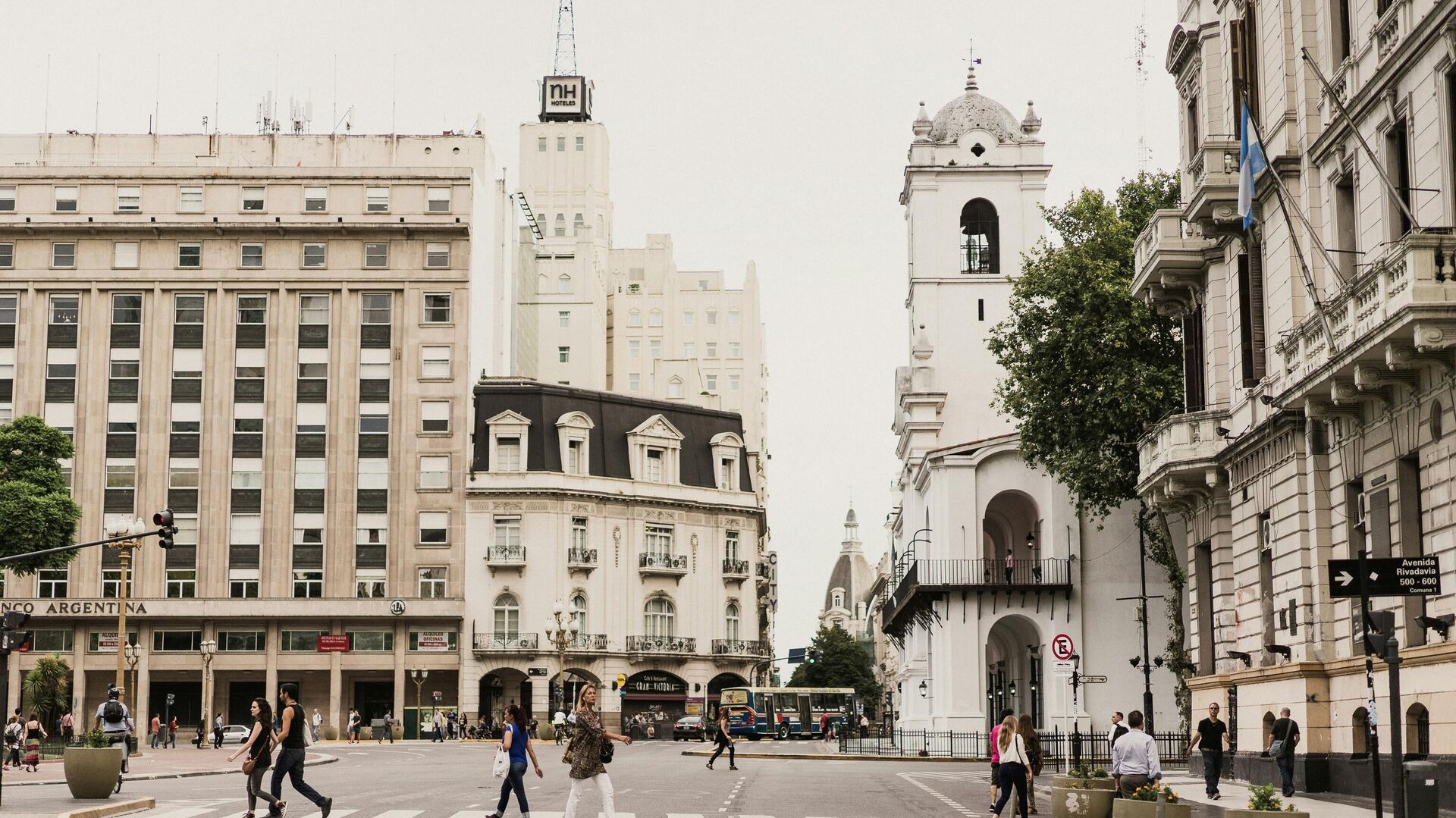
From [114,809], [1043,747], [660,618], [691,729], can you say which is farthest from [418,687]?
[114,809]

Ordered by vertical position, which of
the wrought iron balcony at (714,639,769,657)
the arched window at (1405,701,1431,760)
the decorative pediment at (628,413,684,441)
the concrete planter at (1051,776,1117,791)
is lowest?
the concrete planter at (1051,776,1117,791)

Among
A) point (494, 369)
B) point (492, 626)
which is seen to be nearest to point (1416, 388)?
point (492, 626)

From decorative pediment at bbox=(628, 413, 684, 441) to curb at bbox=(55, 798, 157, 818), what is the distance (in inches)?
2499

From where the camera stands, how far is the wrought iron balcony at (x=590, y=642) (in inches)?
3327

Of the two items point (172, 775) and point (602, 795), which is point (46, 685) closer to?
point (172, 775)

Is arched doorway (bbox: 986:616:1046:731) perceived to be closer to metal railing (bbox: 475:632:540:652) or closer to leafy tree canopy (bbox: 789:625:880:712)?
metal railing (bbox: 475:632:540:652)

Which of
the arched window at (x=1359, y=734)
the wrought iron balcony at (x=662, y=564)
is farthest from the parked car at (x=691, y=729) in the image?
the arched window at (x=1359, y=734)

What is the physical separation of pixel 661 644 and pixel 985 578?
33.5 m

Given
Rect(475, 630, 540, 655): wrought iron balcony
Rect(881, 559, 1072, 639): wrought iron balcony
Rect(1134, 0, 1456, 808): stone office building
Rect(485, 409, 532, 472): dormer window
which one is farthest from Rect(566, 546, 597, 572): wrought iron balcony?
Rect(1134, 0, 1456, 808): stone office building

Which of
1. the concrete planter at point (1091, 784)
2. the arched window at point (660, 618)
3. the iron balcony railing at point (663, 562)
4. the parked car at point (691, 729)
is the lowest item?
the parked car at point (691, 729)

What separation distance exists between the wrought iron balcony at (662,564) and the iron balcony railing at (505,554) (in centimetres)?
666

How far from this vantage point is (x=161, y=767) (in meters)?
42.8

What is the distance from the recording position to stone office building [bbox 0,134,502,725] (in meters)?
81.9

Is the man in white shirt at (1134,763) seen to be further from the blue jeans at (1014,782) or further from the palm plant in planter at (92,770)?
the palm plant in planter at (92,770)
